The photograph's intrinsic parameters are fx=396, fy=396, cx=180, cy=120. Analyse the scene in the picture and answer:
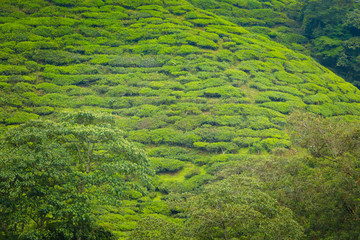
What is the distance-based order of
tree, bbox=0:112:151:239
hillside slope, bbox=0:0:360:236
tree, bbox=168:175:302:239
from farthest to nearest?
hillside slope, bbox=0:0:360:236 → tree, bbox=0:112:151:239 → tree, bbox=168:175:302:239

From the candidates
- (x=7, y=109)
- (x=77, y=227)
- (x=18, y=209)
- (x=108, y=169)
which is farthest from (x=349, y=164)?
(x=7, y=109)

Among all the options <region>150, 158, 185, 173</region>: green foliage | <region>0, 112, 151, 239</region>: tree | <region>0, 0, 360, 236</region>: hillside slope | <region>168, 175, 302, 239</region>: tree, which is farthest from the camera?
<region>0, 0, 360, 236</region>: hillside slope

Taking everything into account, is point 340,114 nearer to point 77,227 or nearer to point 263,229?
point 263,229

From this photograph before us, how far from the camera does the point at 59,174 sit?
20.9 metres

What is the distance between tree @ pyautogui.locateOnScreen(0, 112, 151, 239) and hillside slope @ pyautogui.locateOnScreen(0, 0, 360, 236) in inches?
280

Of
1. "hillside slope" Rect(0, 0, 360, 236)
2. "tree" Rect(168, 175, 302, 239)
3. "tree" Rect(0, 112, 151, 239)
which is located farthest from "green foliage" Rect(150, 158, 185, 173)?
"tree" Rect(168, 175, 302, 239)

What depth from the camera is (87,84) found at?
54969mm

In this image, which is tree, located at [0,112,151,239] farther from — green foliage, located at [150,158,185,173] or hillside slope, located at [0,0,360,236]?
green foliage, located at [150,158,185,173]

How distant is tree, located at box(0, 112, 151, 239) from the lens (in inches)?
778

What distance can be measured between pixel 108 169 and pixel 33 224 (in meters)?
5.94

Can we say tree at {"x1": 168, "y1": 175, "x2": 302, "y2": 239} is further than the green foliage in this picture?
No

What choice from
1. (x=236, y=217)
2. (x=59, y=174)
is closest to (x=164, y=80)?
(x=59, y=174)

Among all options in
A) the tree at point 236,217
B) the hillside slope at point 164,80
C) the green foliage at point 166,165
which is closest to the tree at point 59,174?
the tree at point 236,217

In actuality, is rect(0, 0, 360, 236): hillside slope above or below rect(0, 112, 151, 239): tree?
below
